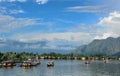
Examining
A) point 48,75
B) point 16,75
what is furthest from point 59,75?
point 16,75

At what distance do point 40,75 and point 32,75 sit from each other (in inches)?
154

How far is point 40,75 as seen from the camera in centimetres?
13412

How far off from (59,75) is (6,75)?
84.8 ft

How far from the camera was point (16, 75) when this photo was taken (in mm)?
133375

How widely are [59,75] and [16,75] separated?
20974 millimetres

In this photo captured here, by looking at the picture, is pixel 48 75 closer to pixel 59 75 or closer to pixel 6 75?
pixel 59 75

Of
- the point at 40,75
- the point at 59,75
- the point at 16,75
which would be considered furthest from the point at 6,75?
the point at 59,75

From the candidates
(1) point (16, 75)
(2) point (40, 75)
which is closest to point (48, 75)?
(2) point (40, 75)

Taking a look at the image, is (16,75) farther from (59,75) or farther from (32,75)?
(59,75)

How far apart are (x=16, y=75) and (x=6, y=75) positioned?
4.97 meters

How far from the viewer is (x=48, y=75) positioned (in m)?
136

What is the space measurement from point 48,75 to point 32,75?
27.0ft

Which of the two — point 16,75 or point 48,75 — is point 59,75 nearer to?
point 48,75

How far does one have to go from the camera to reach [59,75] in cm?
13575
